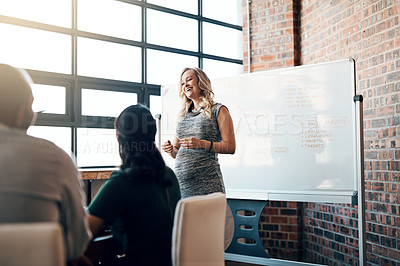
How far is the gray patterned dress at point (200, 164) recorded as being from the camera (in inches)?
93.2

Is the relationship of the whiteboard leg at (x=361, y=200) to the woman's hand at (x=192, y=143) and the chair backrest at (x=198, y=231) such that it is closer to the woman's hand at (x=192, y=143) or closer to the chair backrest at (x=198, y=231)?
the woman's hand at (x=192, y=143)

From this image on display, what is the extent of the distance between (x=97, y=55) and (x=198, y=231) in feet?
8.52

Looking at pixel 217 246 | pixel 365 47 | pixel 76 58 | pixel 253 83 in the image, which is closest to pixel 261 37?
pixel 253 83

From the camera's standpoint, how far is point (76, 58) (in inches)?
131

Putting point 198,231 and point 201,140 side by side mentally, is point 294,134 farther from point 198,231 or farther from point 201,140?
point 198,231

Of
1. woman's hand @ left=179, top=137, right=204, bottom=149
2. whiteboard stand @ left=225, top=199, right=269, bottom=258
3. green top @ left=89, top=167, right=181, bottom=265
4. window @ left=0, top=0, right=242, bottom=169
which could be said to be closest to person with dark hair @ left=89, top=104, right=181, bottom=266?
green top @ left=89, top=167, right=181, bottom=265

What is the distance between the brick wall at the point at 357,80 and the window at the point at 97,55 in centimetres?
74

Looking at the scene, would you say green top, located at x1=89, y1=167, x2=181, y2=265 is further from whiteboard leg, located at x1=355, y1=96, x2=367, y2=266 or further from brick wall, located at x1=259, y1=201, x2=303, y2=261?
brick wall, located at x1=259, y1=201, x2=303, y2=261

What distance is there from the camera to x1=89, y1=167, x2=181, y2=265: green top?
48.3 inches

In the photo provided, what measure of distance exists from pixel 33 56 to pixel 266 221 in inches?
106

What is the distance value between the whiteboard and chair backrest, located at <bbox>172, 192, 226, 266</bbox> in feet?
5.49

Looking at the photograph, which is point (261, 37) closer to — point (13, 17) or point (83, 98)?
point (83, 98)

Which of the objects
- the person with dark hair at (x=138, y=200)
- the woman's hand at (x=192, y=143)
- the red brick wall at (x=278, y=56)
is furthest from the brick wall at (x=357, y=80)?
the person with dark hair at (x=138, y=200)

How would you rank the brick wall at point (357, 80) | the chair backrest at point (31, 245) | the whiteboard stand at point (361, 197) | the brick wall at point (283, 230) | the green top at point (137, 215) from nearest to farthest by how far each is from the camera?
the chair backrest at point (31, 245) → the green top at point (137, 215) → the whiteboard stand at point (361, 197) → the brick wall at point (357, 80) → the brick wall at point (283, 230)
